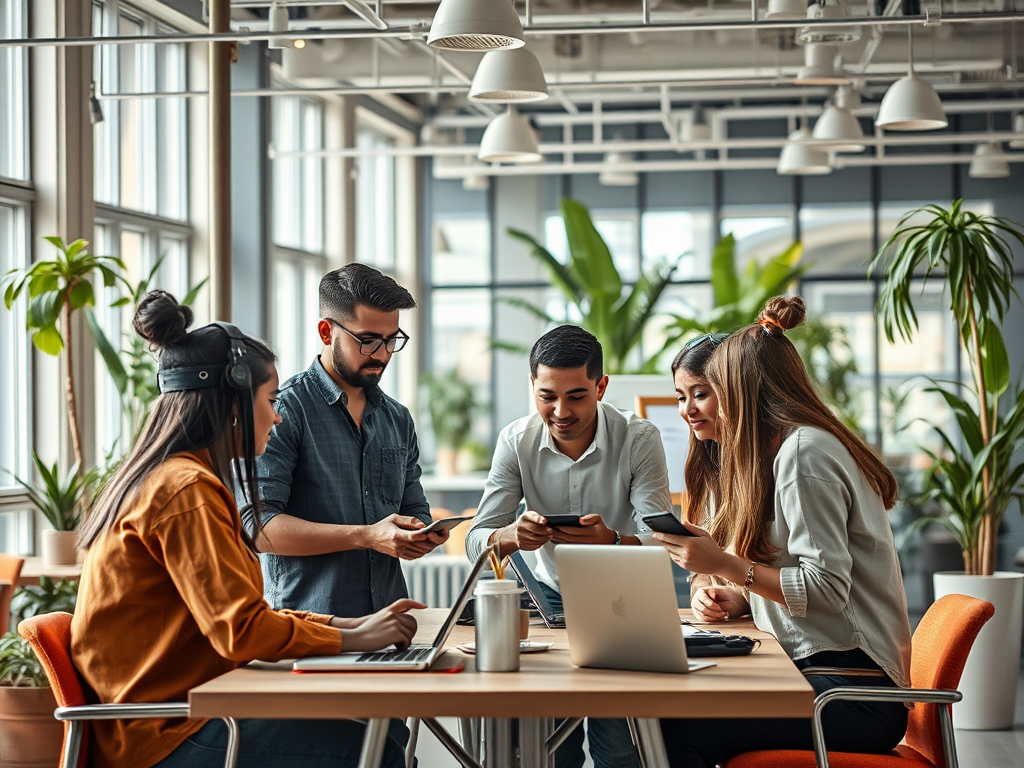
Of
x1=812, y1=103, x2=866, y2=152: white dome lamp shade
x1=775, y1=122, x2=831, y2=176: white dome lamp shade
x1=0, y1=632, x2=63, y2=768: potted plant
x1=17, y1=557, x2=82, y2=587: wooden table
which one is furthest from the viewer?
x1=775, y1=122, x2=831, y2=176: white dome lamp shade

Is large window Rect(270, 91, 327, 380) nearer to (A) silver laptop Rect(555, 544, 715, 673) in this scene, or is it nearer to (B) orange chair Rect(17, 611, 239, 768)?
(B) orange chair Rect(17, 611, 239, 768)

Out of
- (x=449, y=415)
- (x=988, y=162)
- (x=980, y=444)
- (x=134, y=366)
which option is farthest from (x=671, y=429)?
(x=449, y=415)

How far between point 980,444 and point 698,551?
3748mm

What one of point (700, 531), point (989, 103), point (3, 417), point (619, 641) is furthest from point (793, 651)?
point (989, 103)

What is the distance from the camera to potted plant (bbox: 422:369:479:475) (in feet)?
39.1

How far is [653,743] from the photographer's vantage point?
90.0 inches

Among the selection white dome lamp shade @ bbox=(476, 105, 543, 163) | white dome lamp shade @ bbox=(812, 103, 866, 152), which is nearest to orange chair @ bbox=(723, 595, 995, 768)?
white dome lamp shade @ bbox=(476, 105, 543, 163)

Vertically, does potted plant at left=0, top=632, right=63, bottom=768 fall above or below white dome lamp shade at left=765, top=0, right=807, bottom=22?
below

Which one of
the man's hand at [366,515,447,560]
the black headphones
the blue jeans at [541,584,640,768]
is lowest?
the blue jeans at [541,584,640,768]

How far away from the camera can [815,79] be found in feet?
21.8

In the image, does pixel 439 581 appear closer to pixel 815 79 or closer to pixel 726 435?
pixel 815 79

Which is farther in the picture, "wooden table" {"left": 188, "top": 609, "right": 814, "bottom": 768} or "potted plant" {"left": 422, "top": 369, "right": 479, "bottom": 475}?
"potted plant" {"left": 422, "top": 369, "right": 479, "bottom": 475}

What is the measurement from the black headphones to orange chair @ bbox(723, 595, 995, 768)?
1347 millimetres

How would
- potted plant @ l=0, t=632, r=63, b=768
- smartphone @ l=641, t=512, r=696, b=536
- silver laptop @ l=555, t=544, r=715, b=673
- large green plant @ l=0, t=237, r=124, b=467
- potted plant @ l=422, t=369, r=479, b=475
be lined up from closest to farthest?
silver laptop @ l=555, t=544, r=715, b=673 < smartphone @ l=641, t=512, r=696, b=536 < potted plant @ l=0, t=632, r=63, b=768 < large green plant @ l=0, t=237, r=124, b=467 < potted plant @ l=422, t=369, r=479, b=475
